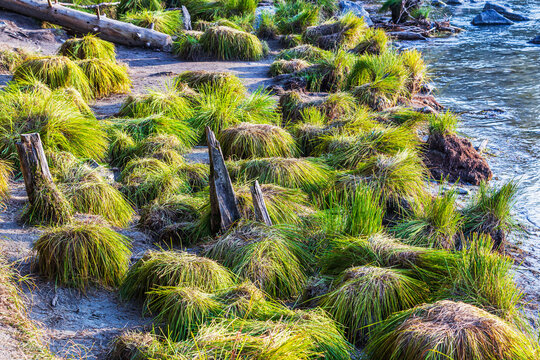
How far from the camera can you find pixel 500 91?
11594 mm

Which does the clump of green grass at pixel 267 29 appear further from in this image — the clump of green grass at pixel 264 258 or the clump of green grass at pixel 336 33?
the clump of green grass at pixel 264 258

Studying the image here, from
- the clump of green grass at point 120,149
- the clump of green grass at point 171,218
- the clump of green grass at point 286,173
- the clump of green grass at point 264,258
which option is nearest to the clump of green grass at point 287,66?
the clump of green grass at point 120,149

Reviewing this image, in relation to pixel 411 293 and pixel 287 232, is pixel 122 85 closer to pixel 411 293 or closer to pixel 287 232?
pixel 287 232

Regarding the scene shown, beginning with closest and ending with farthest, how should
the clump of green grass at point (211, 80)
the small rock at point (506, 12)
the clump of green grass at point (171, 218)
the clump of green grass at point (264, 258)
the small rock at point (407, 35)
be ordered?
the clump of green grass at point (264, 258) < the clump of green grass at point (171, 218) < the clump of green grass at point (211, 80) < the small rock at point (407, 35) < the small rock at point (506, 12)

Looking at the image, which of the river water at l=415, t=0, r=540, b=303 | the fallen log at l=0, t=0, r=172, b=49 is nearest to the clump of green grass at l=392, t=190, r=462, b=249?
the river water at l=415, t=0, r=540, b=303

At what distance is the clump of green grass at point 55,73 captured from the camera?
8.41 metres

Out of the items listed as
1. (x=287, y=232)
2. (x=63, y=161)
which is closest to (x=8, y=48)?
(x=63, y=161)

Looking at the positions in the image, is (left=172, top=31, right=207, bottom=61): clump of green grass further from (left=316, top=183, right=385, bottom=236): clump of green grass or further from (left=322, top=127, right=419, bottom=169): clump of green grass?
(left=316, top=183, right=385, bottom=236): clump of green grass

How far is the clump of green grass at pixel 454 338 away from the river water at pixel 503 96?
1.64 meters

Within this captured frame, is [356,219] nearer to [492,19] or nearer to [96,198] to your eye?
[96,198]

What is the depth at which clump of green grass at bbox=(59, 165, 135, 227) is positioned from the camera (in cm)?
527

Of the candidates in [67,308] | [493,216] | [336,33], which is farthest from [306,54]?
[67,308]

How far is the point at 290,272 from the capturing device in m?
4.50

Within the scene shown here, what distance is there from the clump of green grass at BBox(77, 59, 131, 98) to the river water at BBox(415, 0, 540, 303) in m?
5.50
